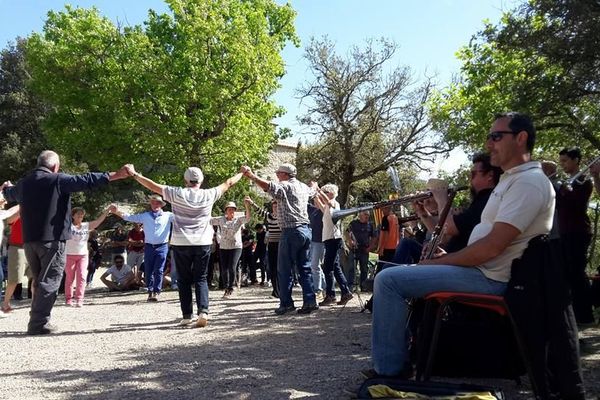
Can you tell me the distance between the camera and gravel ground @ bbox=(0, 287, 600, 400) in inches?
182

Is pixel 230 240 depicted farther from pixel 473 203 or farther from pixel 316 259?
pixel 473 203

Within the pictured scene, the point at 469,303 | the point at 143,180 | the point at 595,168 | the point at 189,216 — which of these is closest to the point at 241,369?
the point at 469,303

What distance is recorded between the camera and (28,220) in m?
7.57

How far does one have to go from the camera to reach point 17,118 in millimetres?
45531

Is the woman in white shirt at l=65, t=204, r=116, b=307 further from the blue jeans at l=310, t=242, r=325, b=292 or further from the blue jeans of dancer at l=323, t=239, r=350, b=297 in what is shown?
the blue jeans of dancer at l=323, t=239, r=350, b=297

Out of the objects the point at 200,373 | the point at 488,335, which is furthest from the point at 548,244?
the point at 200,373

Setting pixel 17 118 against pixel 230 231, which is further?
pixel 17 118

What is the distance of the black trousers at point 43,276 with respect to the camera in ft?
24.5

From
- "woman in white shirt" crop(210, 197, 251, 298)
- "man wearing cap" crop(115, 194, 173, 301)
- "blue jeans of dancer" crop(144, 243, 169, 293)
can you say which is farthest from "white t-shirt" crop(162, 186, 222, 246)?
"woman in white shirt" crop(210, 197, 251, 298)

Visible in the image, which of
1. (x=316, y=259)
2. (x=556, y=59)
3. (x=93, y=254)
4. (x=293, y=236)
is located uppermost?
(x=556, y=59)

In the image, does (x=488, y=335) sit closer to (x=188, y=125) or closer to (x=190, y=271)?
(x=190, y=271)

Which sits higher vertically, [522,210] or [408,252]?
[522,210]

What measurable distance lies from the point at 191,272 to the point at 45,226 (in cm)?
191

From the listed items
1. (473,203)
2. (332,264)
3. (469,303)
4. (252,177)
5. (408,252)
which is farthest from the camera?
(332,264)
